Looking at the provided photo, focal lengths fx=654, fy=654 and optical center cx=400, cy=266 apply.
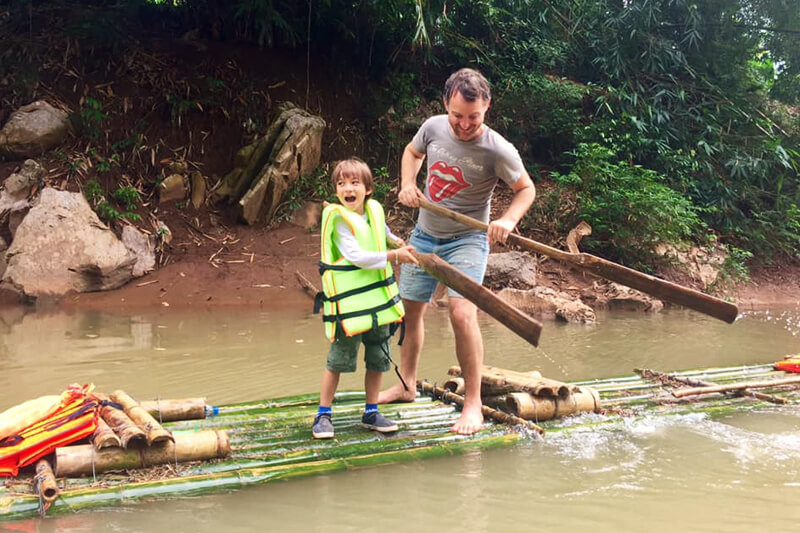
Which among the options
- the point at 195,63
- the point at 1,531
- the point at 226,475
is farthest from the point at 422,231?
the point at 195,63

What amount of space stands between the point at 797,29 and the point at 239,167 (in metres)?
8.82

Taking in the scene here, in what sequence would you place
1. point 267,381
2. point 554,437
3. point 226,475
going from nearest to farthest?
point 226,475 → point 554,437 → point 267,381

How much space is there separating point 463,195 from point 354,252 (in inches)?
28.0

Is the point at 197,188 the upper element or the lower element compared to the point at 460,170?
upper

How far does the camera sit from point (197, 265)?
7.60 meters

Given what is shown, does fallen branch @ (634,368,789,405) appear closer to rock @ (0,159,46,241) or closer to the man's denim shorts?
the man's denim shorts

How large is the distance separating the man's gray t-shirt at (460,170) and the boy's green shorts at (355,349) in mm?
667

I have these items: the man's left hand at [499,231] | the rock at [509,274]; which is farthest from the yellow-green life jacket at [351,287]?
the rock at [509,274]

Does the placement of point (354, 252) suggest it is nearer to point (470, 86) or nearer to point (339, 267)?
point (339, 267)

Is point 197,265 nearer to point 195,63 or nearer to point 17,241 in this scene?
point 17,241

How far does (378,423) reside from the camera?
286cm

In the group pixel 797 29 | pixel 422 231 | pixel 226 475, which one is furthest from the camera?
pixel 797 29

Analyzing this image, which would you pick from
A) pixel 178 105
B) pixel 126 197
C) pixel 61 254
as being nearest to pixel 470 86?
pixel 61 254

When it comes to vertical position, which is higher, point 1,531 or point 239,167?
point 239,167
